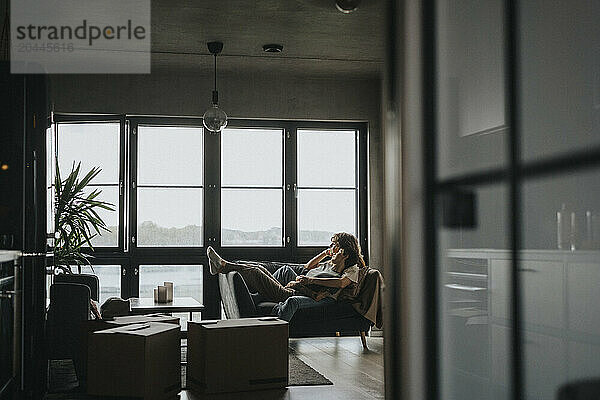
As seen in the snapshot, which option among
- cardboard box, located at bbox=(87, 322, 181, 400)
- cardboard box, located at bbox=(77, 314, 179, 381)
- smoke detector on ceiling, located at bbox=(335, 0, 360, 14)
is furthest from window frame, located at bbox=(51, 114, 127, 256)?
cardboard box, located at bbox=(87, 322, 181, 400)

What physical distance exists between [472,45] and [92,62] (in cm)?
586

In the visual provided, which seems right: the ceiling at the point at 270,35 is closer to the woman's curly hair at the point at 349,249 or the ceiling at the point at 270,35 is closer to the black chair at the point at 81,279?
the woman's curly hair at the point at 349,249

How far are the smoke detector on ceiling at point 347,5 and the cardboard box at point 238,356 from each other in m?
2.43

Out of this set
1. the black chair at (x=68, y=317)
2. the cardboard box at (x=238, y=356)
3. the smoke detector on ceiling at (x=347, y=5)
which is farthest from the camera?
the smoke detector on ceiling at (x=347, y=5)

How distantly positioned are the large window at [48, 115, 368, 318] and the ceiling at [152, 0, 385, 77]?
2.50ft

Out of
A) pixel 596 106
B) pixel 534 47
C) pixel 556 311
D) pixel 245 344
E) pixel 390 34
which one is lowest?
pixel 245 344

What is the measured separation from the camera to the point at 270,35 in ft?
20.9

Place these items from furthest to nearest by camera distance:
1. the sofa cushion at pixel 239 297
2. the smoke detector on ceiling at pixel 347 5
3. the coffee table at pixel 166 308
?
1. the sofa cushion at pixel 239 297
2. the coffee table at pixel 166 308
3. the smoke detector on ceiling at pixel 347 5

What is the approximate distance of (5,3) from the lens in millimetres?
5332

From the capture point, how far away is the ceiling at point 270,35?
18.3ft

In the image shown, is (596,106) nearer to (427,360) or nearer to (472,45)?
(472,45)

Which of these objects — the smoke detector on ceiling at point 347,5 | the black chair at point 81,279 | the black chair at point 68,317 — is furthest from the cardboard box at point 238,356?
the smoke detector on ceiling at point 347,5

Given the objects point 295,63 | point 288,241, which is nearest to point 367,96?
point 295,63

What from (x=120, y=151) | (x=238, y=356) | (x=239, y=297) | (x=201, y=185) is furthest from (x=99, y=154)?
(x=238, y=356)
